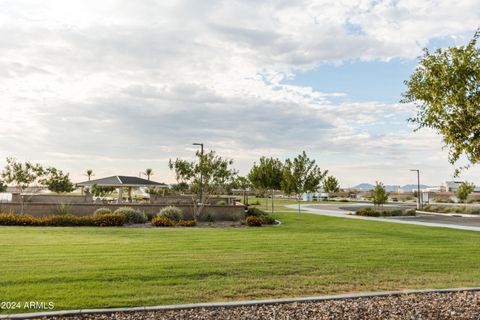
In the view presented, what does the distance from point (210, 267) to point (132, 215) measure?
1347cm

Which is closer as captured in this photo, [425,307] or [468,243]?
[425,307]

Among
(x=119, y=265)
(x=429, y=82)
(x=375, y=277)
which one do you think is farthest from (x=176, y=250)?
(x=429, y=82)

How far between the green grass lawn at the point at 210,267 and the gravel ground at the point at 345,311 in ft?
2.18

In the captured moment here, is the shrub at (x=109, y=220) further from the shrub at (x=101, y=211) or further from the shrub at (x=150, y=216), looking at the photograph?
the shrub at (x=150, y=216)

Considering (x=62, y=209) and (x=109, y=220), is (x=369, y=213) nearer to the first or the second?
(x=109, y=220)

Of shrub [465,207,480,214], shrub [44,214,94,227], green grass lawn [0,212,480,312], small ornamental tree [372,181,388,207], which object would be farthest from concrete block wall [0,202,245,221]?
shrub [465,207,480,214]

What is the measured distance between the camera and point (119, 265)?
9609 mm

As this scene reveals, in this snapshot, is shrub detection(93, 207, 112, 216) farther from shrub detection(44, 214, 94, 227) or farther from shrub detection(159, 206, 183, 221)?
shrub detection(159, 206, 183, 221)

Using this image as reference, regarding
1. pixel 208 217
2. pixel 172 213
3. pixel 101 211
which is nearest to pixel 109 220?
pixel 101 211

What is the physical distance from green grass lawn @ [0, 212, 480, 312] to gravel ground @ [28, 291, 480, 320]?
2.18 feet

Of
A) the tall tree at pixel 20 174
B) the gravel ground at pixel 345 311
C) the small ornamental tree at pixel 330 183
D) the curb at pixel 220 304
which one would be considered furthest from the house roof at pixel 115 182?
the small ornamental tree at pixel 330 183

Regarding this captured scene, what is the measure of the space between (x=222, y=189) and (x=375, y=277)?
1757 centimetres

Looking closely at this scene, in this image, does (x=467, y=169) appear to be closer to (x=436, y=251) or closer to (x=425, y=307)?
(x=425, y=307)

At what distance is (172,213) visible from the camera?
23.2m
